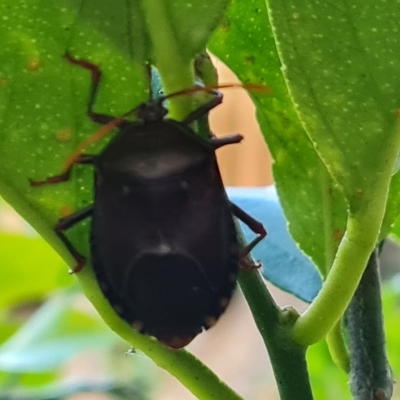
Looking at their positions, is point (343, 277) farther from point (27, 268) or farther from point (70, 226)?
point (27, 268)

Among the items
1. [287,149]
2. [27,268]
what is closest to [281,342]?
[287,149]

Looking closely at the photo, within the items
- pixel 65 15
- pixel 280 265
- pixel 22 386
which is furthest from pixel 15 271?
pixel 65 15

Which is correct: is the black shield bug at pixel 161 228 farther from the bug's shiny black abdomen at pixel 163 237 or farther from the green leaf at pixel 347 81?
the green leaf at pixel 347 81

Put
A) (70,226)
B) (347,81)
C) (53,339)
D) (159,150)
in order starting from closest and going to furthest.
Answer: (347,81) → (70,226) → (159,150) → (53,339)

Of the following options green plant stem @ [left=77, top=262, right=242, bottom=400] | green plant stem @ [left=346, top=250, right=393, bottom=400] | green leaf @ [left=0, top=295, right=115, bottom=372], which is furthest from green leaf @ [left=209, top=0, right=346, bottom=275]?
green leaf @ [left=0, top=295, right=115, bottom=372]

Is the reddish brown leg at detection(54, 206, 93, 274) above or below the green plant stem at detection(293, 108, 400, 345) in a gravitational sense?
below

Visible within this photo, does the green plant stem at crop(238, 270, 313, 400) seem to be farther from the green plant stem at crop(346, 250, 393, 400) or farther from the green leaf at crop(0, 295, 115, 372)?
the green leaf at crop(0, 295, 115, 372)

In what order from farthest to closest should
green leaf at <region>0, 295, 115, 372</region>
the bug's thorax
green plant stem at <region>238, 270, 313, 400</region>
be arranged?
1. green leaf at <region>0, 295, 115, 372</region>
2. the bug's thorax
3. green plant stem at <region>238, 270, 313, 400</region>
